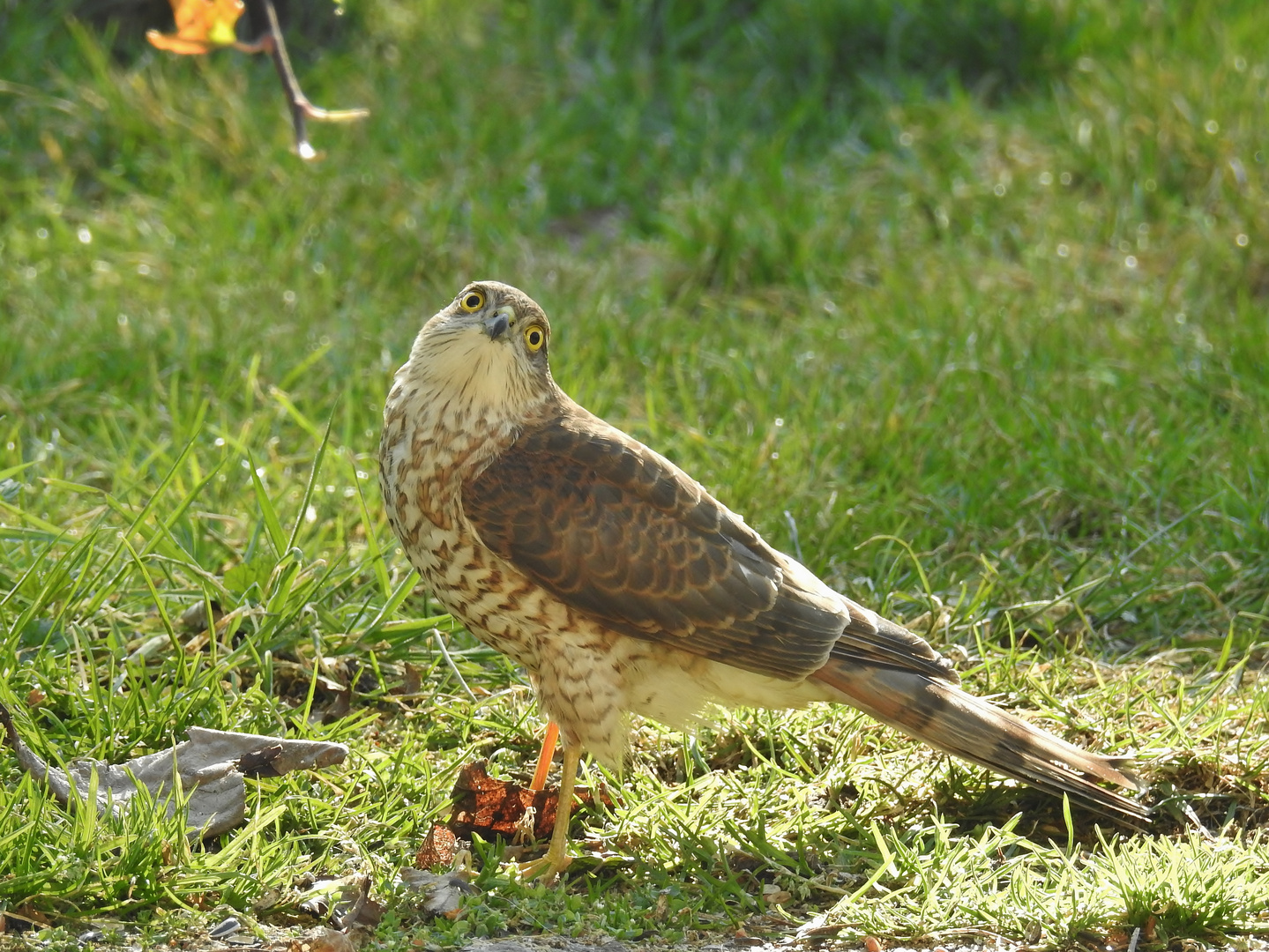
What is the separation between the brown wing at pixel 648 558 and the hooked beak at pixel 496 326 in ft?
0.87

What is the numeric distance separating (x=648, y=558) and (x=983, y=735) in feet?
3.01

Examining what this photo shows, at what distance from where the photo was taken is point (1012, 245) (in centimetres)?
683

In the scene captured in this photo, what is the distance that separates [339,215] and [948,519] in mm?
3225

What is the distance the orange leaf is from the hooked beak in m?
0.87

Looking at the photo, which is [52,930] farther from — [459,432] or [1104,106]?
[1104,106]

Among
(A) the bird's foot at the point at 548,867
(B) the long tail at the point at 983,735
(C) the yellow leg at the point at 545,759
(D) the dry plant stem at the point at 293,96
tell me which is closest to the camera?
(D) the dry plant stem at the point at 293,96

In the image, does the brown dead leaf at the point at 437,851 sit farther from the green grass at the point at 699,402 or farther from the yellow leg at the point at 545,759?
the yellow leg at the point at 545,759

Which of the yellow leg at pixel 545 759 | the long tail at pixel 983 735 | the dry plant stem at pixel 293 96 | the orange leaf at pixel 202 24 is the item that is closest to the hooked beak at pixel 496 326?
the dry plant stem at pixel 293 96

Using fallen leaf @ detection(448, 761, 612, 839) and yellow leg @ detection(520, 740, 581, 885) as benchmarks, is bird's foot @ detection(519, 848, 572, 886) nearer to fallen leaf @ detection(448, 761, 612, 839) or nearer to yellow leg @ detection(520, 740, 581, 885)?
yellow leg @ detection(520, 740, 581, 885)

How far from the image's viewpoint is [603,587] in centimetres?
354

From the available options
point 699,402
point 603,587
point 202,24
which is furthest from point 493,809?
point 699,402

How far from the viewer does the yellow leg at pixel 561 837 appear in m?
3.47

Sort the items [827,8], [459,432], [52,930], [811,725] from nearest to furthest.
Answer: [52,930]
[459,432]
[811,725]
[827,8]

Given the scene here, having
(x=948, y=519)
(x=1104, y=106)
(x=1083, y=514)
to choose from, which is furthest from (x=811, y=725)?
(x=1104, y=106)
